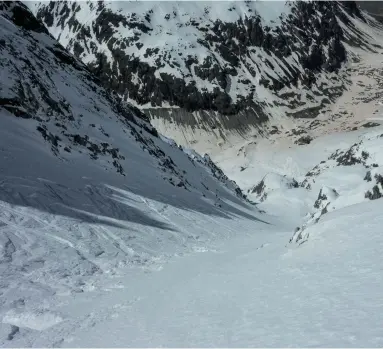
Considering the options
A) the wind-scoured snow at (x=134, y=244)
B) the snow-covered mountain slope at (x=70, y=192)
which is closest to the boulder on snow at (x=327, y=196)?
the wind-scoured snow at (x=134, y=244)

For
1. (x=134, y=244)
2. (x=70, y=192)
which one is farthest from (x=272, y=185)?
(x=134, y=244)

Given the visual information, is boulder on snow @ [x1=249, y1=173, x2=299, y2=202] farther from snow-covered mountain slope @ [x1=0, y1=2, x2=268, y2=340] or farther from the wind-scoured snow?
the wind-scoured snow

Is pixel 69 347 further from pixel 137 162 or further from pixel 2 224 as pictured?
pixel 137 162

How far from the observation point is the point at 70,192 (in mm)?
28250

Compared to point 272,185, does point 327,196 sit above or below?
above

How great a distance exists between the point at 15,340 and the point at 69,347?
6.32ft

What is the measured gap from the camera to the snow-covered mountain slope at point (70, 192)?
56.9 feet

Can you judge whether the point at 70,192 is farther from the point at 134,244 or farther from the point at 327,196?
the point at 327,196

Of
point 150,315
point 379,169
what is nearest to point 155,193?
point 379,169

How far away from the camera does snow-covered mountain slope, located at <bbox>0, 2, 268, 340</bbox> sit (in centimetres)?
1735

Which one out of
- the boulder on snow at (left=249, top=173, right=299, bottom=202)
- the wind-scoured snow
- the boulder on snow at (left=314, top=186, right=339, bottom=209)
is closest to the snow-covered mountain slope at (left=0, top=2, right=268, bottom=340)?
the wind-scoured snow

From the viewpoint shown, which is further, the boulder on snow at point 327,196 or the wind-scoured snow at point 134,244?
the boulder on snow at point 327,196

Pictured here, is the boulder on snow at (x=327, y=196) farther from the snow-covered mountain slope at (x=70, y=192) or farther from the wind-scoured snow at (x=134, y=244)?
the snow-covered mountain slope at (x=70, y=192)

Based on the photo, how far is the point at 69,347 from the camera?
32.0ft
